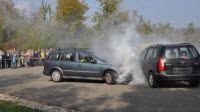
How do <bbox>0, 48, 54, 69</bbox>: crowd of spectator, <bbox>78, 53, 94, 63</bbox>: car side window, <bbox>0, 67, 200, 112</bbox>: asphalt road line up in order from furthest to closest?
1. <bbox>0, 48, 54, 69</bbox>: crowd of spectator
2. <bbox>78, 53, 94, 63</bbox>: car side window
3. <bbox>0, 67, 200, 112</bbox>: asphalt road

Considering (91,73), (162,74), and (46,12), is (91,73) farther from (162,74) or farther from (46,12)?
(46,12)

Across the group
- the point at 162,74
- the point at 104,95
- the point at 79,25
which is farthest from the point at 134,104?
the point at 79,25

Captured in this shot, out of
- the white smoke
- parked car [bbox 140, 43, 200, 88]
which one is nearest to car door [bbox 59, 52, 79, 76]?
the white smoke

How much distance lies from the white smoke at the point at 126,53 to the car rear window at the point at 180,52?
236 cm

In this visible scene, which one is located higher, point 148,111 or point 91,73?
point 91,73

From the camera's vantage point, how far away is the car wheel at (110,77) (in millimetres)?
12805

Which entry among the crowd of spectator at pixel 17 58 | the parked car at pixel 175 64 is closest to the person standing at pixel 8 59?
the crowd of spectator at pixel 17 58

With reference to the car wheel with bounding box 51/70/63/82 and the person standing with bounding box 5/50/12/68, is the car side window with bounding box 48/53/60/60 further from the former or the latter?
the person standing with bounding box 5/50/12/68

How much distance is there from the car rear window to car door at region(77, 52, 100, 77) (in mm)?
3596

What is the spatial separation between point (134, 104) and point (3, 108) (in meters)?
3.61

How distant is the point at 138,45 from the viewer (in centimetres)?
1444

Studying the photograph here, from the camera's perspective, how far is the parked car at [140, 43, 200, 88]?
10.6 m

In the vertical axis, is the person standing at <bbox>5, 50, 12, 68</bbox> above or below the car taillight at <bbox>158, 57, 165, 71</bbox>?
above

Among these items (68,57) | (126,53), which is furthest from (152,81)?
(68,57)
